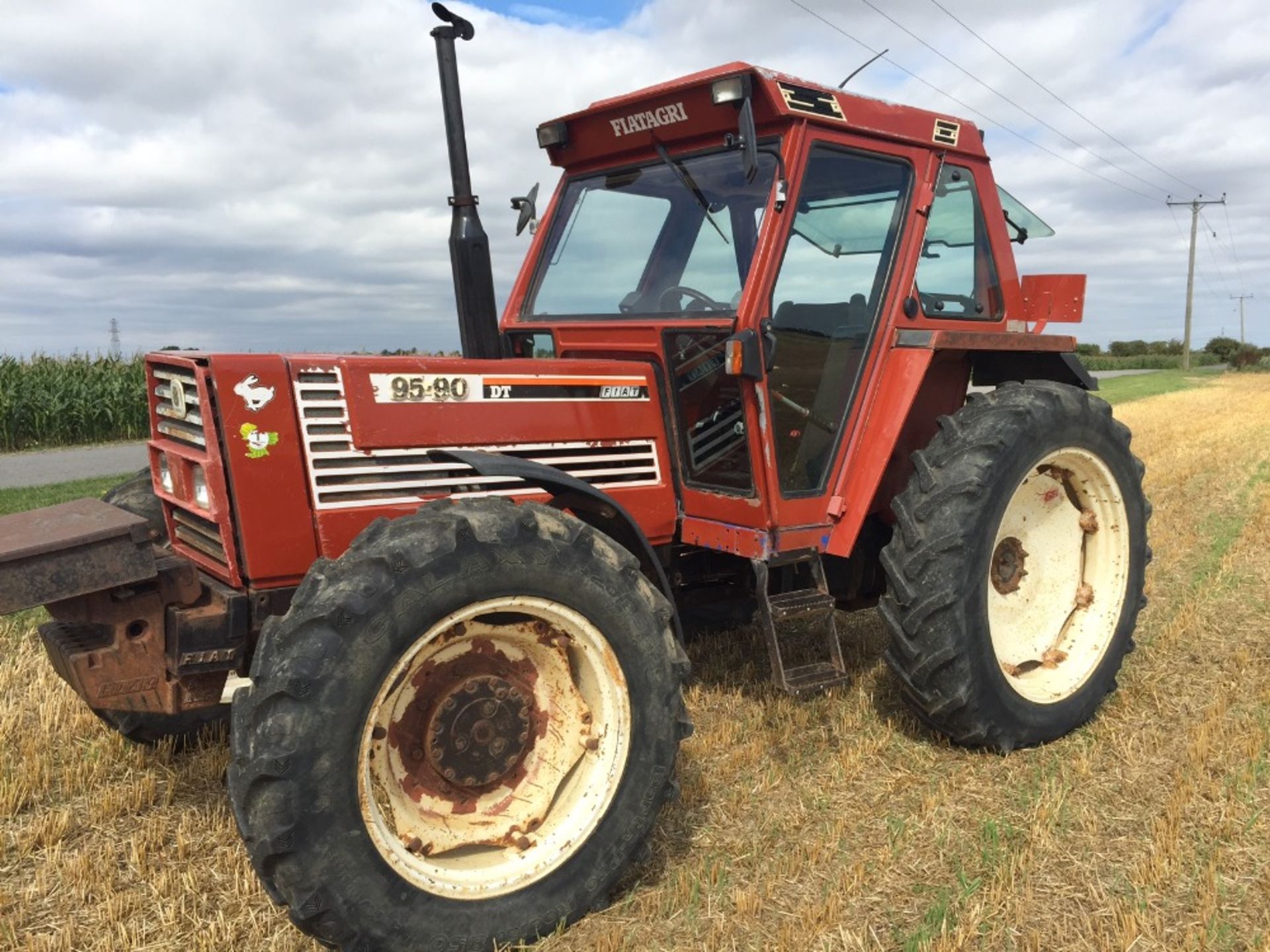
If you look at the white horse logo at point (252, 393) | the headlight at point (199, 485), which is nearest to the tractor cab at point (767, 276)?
the white horse logo at point (252, 393)

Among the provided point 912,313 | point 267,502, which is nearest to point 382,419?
point 267,502

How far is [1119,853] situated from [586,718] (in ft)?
5.73

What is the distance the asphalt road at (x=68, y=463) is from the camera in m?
12.9

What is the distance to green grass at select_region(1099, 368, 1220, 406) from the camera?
90.7ft

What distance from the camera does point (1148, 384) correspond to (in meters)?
33.7

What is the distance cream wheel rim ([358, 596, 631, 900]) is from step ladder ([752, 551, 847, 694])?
2.85 feet

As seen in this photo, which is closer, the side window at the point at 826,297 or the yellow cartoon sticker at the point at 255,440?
the yellow cartoon sticker at the point at 255,440

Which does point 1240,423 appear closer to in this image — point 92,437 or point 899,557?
point 899,557

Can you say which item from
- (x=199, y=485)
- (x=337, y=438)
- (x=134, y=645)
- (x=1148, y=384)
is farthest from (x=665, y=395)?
(x=1148, y=384)

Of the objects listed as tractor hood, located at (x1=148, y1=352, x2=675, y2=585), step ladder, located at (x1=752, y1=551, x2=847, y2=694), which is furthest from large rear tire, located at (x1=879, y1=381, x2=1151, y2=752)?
tractor hood, located at (x1=148, y1=352, x2=675, y2=585)

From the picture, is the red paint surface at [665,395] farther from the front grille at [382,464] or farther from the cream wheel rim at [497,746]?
the cream wheel rim at [497,746]

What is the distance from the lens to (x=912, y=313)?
402 centimetres

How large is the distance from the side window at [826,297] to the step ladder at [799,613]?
294mm

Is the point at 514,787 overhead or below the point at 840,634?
overhead
